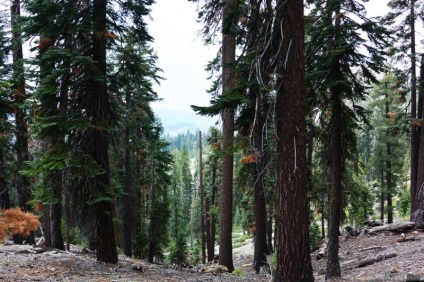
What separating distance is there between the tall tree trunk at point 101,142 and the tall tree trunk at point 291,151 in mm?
4802

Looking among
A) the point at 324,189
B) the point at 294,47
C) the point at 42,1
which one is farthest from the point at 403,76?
the point at 42,1

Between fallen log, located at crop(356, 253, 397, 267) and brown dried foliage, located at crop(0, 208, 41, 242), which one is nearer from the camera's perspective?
brown dried foliage, located at crop(0, 208, 41, 242)

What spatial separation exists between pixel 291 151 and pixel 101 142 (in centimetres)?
547

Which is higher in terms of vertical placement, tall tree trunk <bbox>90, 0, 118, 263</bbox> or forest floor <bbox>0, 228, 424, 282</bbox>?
tall tree trunk <bbox>90, 0, 118, 263</bbox>

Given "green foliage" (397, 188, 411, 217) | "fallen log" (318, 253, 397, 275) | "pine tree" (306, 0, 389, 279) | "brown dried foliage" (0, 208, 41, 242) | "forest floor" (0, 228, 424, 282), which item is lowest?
"green foliage" (397, 188, 411, 217)

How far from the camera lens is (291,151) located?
5.23 meters

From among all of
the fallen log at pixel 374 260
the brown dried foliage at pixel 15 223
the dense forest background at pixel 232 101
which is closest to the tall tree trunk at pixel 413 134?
the dense forest background at pixel 232 101

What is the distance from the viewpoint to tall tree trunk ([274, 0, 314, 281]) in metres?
5.19

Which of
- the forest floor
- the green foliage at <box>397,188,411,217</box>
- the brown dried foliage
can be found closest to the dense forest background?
the forest floor

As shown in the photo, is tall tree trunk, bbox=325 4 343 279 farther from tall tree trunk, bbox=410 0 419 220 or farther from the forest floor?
tall tree trunk, bbox=410 0 419 220

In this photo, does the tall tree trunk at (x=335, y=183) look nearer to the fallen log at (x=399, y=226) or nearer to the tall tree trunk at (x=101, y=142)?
the tall tree trunk at (x=101, y=142)

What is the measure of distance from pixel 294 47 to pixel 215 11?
6.45 m

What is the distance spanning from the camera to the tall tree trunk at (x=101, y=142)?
330 inches

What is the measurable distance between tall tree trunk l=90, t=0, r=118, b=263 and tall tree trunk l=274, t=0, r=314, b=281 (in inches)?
189
